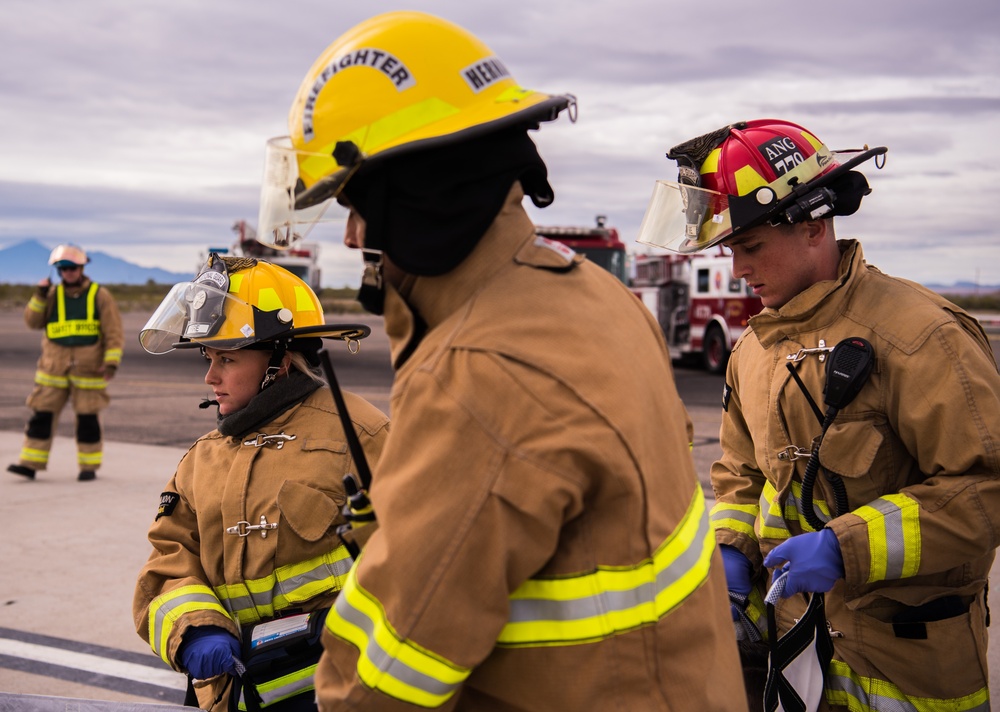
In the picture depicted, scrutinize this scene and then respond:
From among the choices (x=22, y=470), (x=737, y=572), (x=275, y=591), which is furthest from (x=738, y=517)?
(x=22, y=470)

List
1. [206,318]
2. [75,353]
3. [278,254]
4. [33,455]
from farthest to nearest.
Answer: [278,254] → [75,353] → [33,455] → [206,318]

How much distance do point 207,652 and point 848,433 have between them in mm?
1612

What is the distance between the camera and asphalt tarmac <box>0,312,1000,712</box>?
430 centimetres

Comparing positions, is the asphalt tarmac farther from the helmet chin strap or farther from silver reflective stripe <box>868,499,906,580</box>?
silver reflective stripe <box>868,499,906,580</box>

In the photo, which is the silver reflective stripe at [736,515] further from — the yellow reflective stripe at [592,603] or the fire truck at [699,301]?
the fire truck at [699,301]

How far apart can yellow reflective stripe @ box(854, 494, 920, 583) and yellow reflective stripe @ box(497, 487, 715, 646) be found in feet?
3.43

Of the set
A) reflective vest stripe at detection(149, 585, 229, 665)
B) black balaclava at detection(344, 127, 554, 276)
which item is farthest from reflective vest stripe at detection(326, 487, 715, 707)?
reflective vest stripe at detection(149, 585, 229, 665)

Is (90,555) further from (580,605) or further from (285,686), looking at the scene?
(580,605)

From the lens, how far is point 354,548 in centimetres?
157

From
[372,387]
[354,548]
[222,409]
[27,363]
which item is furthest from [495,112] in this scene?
[27,363]

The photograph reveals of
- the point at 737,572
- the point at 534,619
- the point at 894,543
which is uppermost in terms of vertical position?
the point at 534,619

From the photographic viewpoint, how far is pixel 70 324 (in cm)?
880

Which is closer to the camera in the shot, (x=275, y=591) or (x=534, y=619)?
(x=534, y=619)

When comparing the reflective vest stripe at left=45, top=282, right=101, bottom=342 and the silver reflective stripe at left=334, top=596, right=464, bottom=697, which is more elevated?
the silver reflective stripe at left=334, top=596, right=464, bottom=697
